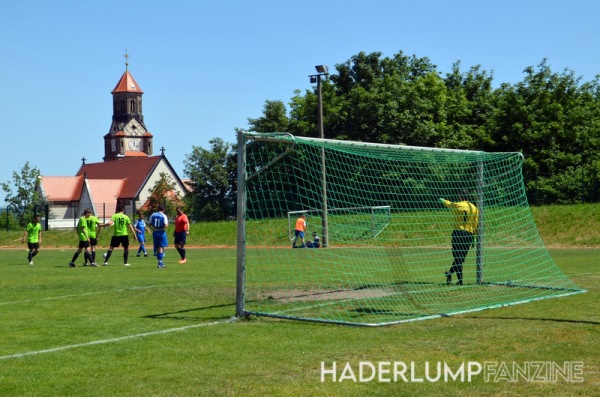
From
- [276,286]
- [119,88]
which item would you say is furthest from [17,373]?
[119,88]

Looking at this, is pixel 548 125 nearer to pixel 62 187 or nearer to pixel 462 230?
pixel 462 230

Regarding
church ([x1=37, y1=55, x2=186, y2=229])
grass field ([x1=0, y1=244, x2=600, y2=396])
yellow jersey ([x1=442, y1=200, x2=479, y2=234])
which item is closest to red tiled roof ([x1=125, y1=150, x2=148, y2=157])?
church ([x1=37, y1=55, x2=186, y2=229])

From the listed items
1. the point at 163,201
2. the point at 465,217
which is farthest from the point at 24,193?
the point at 465,217

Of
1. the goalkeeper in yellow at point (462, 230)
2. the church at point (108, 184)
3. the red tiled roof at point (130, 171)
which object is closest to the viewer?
the goalkeeper in yellow at point (462, 230)

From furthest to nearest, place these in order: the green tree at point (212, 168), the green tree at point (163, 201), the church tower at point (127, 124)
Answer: the church tower at point (127, 124) < the green tree at point (212, 168) < the green tree at point (163, 201)

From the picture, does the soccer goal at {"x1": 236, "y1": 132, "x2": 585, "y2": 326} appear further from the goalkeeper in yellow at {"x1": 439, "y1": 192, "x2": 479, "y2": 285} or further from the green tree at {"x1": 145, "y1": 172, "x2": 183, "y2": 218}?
the green tree at {"x1": 145, "y1": 172, "x2": 183, "y2": 218}

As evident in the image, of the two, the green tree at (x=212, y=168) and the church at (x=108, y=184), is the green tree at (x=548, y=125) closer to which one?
the green tree at (x=212, y=168)

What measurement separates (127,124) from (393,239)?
510 feet

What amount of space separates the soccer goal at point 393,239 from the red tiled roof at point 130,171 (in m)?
90.9

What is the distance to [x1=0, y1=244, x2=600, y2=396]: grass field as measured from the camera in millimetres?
7270

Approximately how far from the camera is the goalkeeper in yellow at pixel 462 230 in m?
16.2

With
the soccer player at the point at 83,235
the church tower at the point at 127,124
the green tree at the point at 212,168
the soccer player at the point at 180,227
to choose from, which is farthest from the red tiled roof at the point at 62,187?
the soccer player at the point at 180,227

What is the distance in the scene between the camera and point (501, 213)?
57.7 feet

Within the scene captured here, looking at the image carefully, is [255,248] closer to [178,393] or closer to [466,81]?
[178,393]
